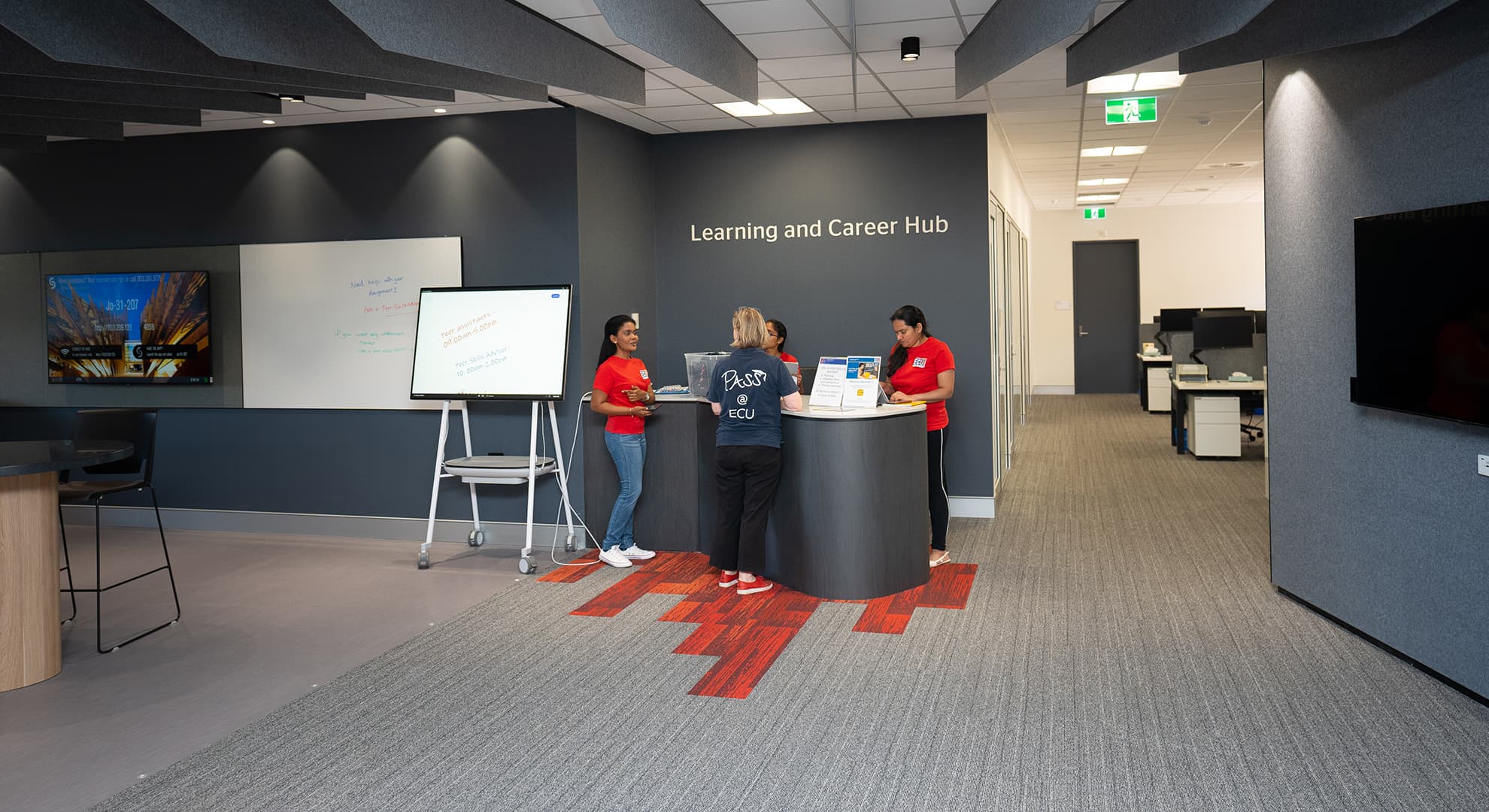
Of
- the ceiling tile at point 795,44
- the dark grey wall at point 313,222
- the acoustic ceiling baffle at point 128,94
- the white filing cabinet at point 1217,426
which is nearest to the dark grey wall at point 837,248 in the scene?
the dark grey wall at point 313,222

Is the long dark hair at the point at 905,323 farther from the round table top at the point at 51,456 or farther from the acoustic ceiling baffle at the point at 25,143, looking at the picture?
the acoustic ceiling baffle at the point at 25,143

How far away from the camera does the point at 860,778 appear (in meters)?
3.31

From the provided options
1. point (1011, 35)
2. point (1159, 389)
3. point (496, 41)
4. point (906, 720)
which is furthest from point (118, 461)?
point (1159, 389)

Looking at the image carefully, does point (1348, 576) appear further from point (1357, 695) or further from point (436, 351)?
point (436, 351)

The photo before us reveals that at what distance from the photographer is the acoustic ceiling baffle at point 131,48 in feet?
13.6

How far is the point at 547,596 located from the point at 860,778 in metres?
2.81

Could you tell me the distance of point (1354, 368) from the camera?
181 inches

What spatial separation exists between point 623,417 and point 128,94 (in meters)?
3.12

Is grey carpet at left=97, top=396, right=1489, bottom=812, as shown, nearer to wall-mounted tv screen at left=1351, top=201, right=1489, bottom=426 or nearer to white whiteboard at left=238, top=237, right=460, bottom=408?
wall-mounted tv screen at left=1351, top=201, right=1489, bottom=426

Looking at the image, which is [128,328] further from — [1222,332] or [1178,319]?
[1178,319]

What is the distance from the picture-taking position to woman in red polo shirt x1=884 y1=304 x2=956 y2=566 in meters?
5.95

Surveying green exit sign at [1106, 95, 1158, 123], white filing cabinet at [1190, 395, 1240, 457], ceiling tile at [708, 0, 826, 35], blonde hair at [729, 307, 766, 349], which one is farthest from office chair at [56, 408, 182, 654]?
white filing cabinet at [1190, 395, 1240, 457]

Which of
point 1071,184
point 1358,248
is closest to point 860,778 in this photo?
point 1358,248

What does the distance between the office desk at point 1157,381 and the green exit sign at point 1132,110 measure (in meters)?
7.50
